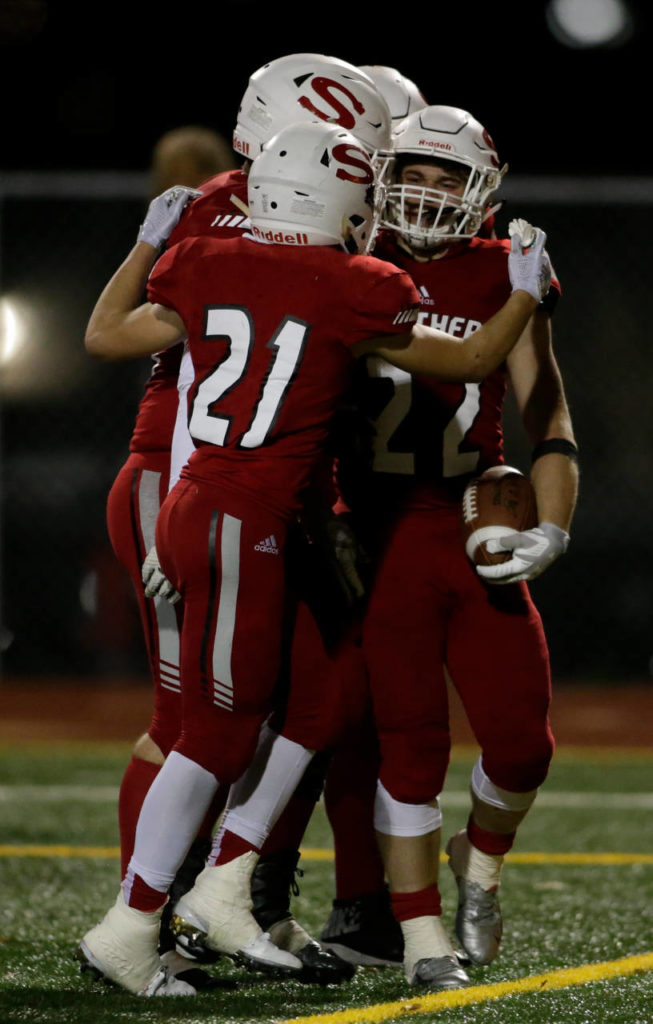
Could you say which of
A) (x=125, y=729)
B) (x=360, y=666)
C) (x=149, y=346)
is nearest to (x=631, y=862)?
(x=360, y=666)

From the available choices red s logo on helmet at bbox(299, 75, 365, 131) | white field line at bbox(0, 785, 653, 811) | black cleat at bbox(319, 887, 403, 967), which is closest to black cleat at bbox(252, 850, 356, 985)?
black cleat at bbox(319, 887, 403, 967)

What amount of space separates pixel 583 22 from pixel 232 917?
10.4 metres

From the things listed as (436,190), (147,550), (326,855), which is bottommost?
(326,855)

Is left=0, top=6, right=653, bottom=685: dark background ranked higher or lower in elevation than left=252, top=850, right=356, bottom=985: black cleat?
lower

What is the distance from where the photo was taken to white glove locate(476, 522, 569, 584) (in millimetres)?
2830

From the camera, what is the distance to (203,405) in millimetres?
2736

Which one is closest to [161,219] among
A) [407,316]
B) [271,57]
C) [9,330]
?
[407,316]

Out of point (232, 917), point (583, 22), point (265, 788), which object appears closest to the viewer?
point (232, 917)

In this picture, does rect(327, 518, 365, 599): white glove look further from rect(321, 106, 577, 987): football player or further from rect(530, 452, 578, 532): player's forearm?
rect(530, 452, 578, 532): player's forearm

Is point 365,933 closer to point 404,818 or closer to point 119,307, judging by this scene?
point 404,818

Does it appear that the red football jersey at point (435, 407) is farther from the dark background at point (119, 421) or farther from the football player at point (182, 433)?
the dark background at point (119, 421)

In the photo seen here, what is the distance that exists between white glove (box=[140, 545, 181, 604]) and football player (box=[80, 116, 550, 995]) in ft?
0.33

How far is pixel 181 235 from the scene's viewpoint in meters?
2.99

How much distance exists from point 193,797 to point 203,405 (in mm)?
712
